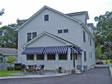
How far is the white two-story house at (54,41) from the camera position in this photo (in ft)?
73.7

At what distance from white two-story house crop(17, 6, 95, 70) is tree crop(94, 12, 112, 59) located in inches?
742

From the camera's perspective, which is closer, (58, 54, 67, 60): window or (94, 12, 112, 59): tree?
(58, 54, 67, 60): window

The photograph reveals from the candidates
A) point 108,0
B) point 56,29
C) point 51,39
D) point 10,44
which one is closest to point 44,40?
point 51,39

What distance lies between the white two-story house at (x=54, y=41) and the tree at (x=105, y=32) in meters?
18.8

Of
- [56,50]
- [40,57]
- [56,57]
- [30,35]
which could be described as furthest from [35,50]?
[30,35]

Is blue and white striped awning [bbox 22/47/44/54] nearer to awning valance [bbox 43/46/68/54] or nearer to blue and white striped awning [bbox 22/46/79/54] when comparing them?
blue and white striped awning [bbox 22/46/79/54]

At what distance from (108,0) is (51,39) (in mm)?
9875

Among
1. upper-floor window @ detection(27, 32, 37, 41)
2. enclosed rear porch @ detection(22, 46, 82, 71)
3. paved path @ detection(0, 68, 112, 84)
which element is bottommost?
paved path @ detection(0, 68, 112, 84)

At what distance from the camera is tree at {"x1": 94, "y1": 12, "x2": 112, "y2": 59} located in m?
42.8

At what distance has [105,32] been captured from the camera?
42.5 metres

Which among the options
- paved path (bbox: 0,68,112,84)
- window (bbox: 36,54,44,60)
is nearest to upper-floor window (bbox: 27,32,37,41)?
window (bbox: 36,54,44,60)

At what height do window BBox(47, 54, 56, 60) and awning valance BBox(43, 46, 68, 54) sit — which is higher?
awning valance BBox(43, 46, 68, 54)

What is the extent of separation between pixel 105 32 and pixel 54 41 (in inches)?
937

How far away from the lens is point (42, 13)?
2739 cm
